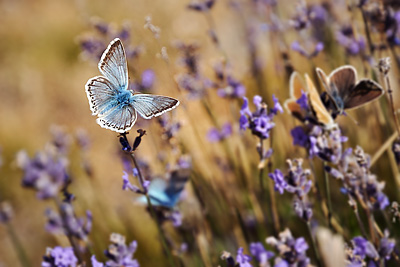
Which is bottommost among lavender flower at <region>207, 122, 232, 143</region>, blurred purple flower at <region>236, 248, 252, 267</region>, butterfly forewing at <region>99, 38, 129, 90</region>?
blurred purple flower at <region>236, 248, 252, 267</region>

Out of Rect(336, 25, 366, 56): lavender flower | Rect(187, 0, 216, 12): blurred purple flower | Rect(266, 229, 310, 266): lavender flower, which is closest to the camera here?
Rect(266, 229, 310, 266): lavender flower

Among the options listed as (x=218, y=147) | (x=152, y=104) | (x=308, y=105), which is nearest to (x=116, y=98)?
(x=152, y=104)

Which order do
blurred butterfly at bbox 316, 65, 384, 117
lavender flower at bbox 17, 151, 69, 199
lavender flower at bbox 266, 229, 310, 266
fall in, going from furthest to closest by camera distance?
lavender flower at bbox 17, 151, 69, 199
blurred butterfly at bbox 316, 65, 384, 117
lavender flower at bbox 266, 229, 310, 266

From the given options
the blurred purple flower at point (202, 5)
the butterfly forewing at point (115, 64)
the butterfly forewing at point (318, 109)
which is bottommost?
the butterfly forewing at point (318, 109)

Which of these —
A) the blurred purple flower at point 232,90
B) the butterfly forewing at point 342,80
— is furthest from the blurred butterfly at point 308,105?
the blurred purple flower at point 232,90

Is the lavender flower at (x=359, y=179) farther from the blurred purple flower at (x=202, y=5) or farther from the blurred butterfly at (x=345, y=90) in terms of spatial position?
the blurred purple flower at (x=202, y=5)

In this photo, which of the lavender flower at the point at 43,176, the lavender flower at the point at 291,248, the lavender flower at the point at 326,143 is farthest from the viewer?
the lavender flower at the point at 43,176

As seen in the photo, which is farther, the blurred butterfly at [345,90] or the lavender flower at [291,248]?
the blurred butterfly at [345,90]

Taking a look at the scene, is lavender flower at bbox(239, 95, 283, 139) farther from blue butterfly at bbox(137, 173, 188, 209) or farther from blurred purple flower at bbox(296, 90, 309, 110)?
blue butterfly at bbox(137, 173, 188, 209)

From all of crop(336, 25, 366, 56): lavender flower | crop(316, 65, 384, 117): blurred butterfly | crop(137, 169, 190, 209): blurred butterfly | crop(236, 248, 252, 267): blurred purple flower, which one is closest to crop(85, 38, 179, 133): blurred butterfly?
crop(137, 169, 190, 209): blurred butterfly
